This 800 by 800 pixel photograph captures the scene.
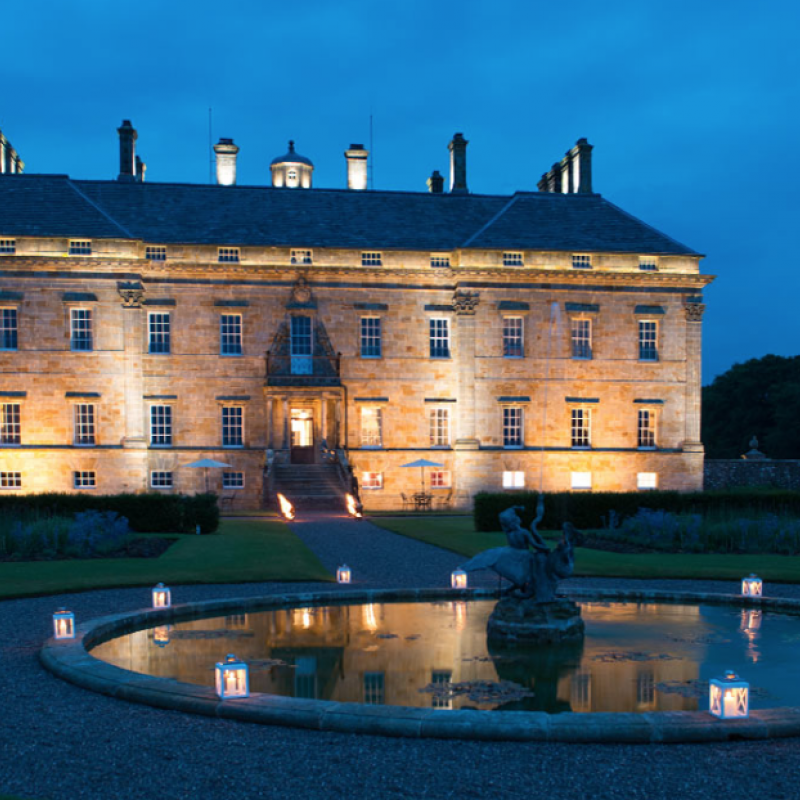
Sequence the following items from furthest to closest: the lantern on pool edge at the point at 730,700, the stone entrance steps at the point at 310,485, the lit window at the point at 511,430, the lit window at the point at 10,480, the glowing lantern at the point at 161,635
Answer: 1. the lit window at the point at 511,430
2. the lit window at the point at 10,480
3. the stone entrance steps at the point at 310,485
4. the glowing lantern at the point at 161,635
5. the lantern on pool edge at the point at 730,700

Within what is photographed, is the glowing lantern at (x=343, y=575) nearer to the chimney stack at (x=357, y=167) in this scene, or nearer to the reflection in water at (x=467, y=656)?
the reflection in water at (x=467, y=656)

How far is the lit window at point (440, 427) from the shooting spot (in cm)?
4284

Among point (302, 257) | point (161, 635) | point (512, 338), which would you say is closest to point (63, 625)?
point (161, 635)

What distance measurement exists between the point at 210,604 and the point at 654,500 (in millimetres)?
18084

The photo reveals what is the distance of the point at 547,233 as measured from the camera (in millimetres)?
44719

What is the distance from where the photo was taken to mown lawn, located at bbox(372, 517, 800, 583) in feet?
60.9

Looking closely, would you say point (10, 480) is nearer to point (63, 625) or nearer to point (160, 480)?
point (160, 480)

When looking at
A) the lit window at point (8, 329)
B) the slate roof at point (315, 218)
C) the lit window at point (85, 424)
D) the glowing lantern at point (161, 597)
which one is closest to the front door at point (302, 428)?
the slate roof at point (315, 218)

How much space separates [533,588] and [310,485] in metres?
26.2

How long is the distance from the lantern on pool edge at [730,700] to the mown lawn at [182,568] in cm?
1065

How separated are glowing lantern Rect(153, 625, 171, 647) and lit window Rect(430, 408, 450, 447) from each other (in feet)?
97.9

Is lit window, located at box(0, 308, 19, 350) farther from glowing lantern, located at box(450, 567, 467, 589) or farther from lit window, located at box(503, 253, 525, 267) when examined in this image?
glowing lantern, located at box(450, 567, 467, 589)

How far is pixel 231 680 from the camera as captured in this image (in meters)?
8.84

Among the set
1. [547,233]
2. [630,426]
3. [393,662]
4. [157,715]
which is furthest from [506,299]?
[157,715]
